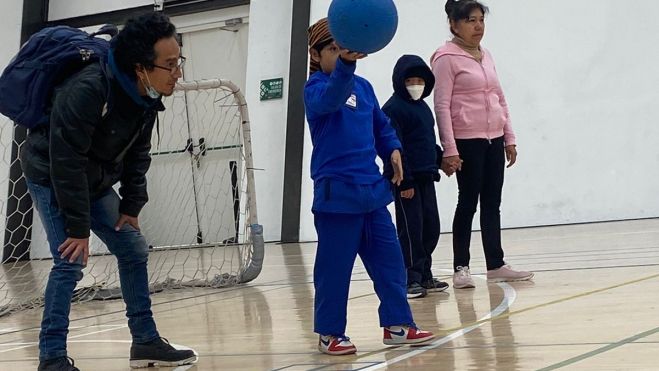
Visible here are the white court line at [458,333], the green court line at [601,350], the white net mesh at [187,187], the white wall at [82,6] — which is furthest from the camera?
the white wall at [82,6]

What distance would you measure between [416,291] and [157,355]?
5.40 feet

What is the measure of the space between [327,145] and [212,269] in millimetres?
4720

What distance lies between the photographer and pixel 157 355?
3270mm

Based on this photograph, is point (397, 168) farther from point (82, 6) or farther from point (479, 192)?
point (82, 6)

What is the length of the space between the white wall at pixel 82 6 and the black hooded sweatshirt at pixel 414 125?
348 inches

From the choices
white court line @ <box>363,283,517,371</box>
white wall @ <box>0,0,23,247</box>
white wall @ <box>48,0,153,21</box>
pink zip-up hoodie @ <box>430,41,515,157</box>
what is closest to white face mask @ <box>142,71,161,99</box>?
white court line @ <box>363,283,517,371</box>

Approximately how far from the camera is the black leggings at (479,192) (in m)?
4.86

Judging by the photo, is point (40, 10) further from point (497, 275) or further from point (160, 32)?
point (160, 32)

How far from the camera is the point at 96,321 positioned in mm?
5043

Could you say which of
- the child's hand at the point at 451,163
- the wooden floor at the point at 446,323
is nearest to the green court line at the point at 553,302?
the wooden floor at the point at 446,323

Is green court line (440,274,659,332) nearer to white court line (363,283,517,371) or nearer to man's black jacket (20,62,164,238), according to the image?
white court line (363,283,517,371)

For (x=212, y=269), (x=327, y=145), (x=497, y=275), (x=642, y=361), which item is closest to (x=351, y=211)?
(x=327, y=145)

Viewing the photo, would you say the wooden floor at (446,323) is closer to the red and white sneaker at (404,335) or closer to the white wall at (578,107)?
the red and white sneaker at (404,335)

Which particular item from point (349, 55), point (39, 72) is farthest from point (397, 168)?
point (39, 72)
